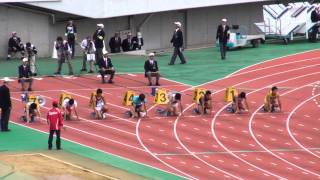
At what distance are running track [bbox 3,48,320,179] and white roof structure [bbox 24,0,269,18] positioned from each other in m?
6.20

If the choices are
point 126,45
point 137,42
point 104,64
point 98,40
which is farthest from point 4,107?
point 137,42

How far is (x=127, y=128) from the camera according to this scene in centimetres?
3183

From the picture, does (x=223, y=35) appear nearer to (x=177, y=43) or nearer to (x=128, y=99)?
(x=177, y=43)

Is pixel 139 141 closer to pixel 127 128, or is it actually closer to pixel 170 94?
pixel 127 128

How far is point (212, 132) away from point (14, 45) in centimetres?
1465

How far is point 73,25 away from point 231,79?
8.07 m

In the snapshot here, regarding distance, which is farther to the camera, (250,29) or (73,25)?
(250,29)

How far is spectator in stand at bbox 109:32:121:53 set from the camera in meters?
46.6

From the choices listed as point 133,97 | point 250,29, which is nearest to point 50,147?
point 133,97

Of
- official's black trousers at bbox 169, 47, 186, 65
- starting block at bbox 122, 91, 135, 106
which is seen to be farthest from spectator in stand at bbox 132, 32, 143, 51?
starting block at bbox 122, 91, 135, 106

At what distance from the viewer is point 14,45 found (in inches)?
1718

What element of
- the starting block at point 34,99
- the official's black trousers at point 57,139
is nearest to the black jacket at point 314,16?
the starting block at point 34,99

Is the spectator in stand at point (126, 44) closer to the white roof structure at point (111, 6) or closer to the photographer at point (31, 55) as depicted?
the white roof structure at point (111, 6)

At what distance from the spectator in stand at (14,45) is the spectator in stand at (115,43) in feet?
15.5
